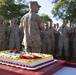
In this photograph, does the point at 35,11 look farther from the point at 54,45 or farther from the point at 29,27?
the point at 54,45

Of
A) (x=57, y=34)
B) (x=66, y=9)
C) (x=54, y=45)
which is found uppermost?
(x=66, y=9)

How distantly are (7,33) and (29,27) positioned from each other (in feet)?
16.0

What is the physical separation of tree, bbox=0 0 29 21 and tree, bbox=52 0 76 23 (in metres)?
7.70

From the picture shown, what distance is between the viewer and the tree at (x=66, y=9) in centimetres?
1045

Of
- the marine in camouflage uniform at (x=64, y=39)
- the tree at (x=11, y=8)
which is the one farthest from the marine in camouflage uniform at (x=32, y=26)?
the tree at (x=11, y=8)

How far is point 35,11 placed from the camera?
4.13m

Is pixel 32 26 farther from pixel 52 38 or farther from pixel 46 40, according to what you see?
pixel 46 40

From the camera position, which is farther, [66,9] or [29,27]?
[66,9]

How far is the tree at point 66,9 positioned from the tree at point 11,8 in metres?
7.70

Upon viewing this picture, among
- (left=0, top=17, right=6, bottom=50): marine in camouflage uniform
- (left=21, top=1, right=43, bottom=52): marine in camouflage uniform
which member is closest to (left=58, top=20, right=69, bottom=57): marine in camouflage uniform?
(left=0, top=17, right=6, bottom=50): marine in camouflage uniform

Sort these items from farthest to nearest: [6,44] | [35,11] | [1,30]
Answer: [6,44]
[1,30]
[35,11]

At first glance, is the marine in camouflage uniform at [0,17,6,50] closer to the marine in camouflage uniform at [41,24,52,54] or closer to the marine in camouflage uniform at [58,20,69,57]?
the marine in camouflage uniform at [41,24,52,54]

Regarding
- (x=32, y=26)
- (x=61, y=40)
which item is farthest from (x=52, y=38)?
(x=32, y=26)

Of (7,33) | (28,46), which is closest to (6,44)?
(7,33)
